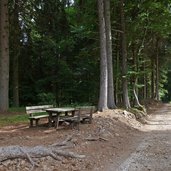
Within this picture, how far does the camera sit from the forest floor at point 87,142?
8.74 meters

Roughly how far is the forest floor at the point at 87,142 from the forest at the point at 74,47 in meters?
3.24

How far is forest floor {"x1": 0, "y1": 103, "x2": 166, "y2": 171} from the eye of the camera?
Answer: 874 centimetres

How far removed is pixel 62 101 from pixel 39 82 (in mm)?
2477

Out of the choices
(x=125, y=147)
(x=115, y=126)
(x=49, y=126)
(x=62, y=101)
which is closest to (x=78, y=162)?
(x=125, y=147)

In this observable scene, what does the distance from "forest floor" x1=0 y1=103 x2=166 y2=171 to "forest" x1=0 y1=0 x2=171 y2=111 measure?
10.6 ft

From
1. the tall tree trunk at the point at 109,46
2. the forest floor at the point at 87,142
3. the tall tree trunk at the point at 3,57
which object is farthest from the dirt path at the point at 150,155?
the tall tree trunk at the point at 3,57

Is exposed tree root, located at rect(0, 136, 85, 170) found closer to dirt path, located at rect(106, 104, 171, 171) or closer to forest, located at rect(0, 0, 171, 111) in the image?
dirt path, located at rect(106, 104, 171, 171)

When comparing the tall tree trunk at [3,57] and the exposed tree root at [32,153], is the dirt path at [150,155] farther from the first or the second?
the tall tree trunk at [3,57]

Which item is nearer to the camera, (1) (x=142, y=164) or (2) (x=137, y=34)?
(1) (x=142, y=164)

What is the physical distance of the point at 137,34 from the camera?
2642cm

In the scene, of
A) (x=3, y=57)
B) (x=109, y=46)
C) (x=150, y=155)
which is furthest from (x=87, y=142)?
(x=3, y=57)

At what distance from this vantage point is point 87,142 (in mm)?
11211

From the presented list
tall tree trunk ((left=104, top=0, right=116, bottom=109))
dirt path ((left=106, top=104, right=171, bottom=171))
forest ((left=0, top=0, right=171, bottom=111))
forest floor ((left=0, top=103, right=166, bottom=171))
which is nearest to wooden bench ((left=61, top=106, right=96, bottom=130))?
forest floor ((left=0, top=103, right=166, bottom=171))

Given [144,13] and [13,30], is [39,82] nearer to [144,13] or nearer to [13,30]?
[13,30]
